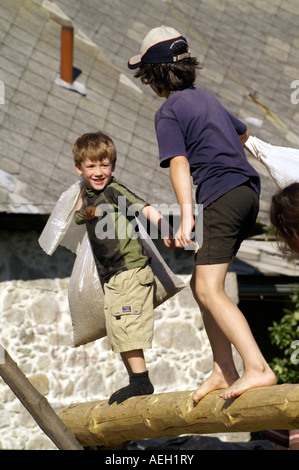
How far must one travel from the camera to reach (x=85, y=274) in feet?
16.0

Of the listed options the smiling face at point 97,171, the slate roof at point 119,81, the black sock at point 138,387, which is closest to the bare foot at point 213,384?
the black sock at point 138,387

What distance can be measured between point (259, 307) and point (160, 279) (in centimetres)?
605

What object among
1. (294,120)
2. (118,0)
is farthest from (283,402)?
(118,0)

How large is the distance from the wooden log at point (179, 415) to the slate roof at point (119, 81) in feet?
10.1

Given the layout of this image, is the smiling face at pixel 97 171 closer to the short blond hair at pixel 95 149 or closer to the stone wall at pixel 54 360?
the short blond hair at pixel 95 149

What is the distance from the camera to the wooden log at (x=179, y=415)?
371cm

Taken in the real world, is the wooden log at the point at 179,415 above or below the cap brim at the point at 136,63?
below

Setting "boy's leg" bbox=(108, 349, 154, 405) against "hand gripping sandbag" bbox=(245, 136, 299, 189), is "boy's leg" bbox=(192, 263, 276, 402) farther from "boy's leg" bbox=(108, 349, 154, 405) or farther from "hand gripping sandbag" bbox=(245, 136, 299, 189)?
"hand gripping sandbag" bbox=(245, 136, 299, 189)

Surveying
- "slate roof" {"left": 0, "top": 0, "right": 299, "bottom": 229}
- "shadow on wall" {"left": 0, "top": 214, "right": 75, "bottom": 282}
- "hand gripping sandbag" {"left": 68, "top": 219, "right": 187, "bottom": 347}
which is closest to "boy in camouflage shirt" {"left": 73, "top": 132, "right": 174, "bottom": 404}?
"hand gripping sandbag" {"left": 68, "top": 219, "right": 187, "bottom": 347}

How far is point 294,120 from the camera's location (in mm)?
11695

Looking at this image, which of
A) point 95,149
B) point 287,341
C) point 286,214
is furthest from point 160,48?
point 287,341

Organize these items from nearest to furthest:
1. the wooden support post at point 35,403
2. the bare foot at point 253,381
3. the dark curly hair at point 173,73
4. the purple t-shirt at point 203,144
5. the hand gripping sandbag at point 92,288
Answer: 1. the bare foot at point 253,381
2. the purple t-shirt at point 203,144
3. the dark curly hair at point 173,73
4. the wooden support post at point 35,403
5. the hand gripping sandbag at point 92,288

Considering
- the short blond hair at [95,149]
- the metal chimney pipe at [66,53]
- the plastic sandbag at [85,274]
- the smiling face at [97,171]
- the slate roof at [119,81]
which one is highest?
the short blond hair at [95,149]

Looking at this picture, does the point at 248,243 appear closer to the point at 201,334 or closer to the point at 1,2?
the point at 201,334
